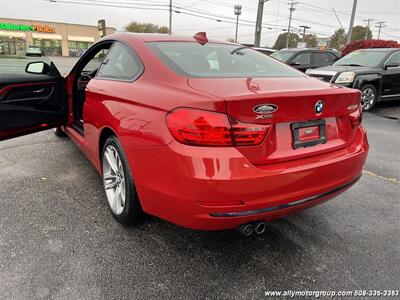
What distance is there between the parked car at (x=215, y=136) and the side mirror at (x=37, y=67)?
1108 millimetres

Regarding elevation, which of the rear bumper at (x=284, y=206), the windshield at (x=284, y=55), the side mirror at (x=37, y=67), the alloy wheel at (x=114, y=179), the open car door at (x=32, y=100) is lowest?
the alloy wheel at (x=114, y=179)

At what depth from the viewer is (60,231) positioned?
2.73m

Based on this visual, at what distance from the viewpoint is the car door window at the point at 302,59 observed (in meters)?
11.4

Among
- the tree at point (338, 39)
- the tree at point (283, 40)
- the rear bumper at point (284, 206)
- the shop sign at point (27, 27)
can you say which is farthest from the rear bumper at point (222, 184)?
the tree at point (283, 40)

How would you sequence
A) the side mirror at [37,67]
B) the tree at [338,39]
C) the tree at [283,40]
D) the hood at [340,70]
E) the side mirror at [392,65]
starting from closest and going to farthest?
1. the side mirror at [37,67]
2. the hood at [340,70]
3. the side mirror at [392,65]
4. the tree at [338,39]
5. the tree at [283,40]

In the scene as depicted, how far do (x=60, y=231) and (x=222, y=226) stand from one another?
1414 millimetres

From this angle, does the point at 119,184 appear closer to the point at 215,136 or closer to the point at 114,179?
the point at 114,179

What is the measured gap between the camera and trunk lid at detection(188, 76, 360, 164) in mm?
1966

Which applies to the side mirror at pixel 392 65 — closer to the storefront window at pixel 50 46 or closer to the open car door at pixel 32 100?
the open car door at pixel 32 100

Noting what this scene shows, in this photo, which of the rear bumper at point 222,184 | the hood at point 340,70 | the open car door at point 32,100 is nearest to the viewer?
the rear bumper at point 222,184

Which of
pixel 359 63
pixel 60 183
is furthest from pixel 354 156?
pixel 359 63

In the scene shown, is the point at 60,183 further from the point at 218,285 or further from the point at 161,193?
the point at 218,285

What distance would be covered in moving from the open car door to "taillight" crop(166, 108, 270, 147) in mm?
2341

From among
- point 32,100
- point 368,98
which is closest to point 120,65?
point 32,100
